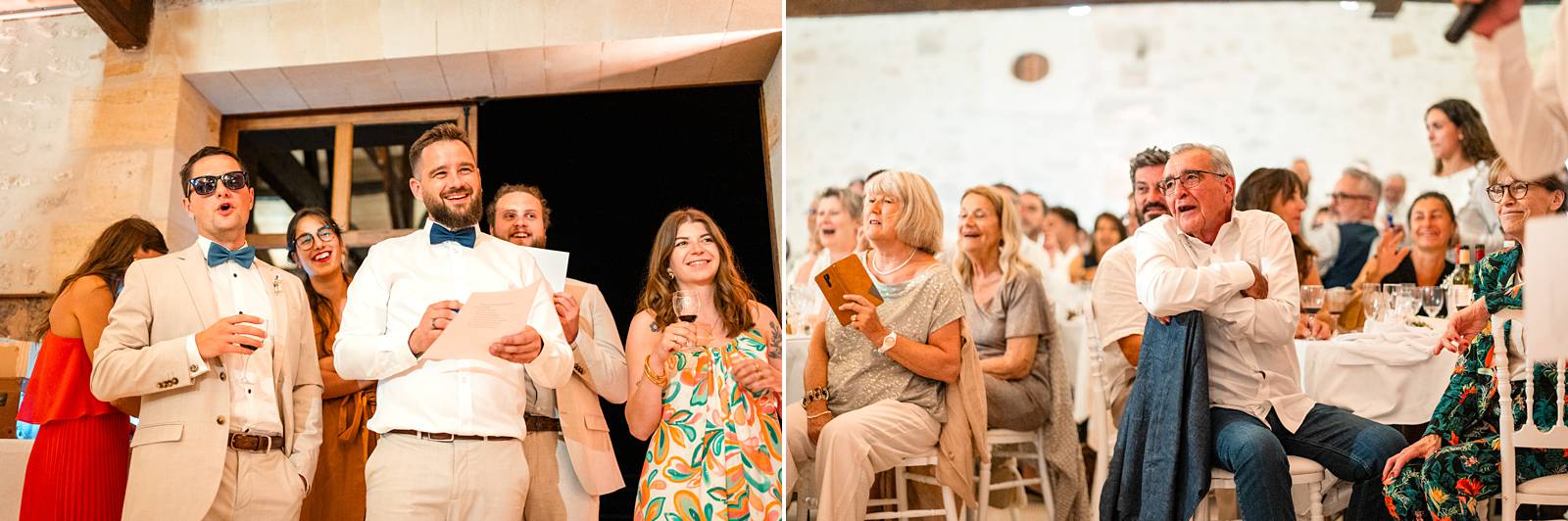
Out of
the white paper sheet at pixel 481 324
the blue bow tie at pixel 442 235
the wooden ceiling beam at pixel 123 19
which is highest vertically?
the wooden ceiling beam at pixel 123 19

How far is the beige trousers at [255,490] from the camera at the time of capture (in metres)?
3.07

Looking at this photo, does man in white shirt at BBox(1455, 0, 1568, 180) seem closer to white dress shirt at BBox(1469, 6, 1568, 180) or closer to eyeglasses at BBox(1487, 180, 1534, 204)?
white dress shirt at BBox(1469, 6, 1568, 180)

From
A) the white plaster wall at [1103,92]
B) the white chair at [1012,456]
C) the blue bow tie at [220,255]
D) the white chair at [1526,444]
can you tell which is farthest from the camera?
the white plaster wall at [1103,92]

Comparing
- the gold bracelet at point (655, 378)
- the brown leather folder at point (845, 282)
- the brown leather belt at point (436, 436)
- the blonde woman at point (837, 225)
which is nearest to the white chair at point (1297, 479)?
the brown leather folder at point (845, 282)

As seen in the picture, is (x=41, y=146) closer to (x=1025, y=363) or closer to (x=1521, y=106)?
(x=1025, y=363)

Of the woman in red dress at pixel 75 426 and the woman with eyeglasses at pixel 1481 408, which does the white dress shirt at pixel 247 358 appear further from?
the woman with eyeglasses at pixel 1481 408

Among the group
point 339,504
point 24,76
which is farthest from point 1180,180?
point 24,76

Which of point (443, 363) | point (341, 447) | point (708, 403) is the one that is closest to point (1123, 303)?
point (708, 403)

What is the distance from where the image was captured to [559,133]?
3871mm

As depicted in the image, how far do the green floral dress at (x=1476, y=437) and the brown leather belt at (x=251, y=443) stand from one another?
3183 mm

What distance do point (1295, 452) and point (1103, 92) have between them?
5.03 meters

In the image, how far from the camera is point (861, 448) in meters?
3.39

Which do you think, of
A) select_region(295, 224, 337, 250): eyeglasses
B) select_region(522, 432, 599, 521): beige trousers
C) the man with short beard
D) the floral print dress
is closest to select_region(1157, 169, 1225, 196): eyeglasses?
the man with short beard

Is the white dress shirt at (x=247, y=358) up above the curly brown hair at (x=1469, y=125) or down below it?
below
